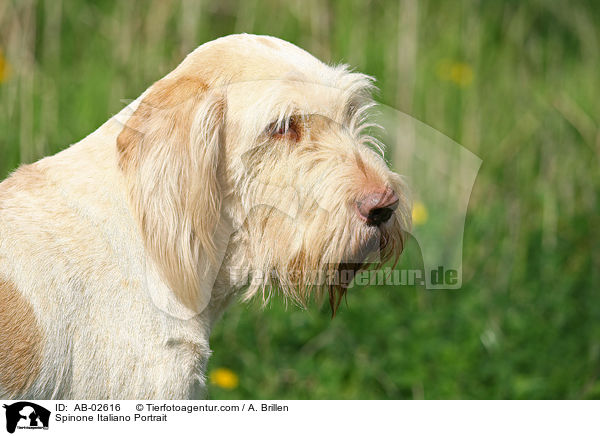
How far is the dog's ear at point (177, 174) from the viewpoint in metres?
2.50

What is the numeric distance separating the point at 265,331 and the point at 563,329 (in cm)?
183

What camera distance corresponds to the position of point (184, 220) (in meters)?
2.54

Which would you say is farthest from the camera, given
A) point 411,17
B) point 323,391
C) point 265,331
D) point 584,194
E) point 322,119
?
point 584,194

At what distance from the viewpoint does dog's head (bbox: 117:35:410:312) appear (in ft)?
8.25

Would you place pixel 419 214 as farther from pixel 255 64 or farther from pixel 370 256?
pixel 255 64

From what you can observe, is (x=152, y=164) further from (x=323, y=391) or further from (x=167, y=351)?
(x=323, y=391)

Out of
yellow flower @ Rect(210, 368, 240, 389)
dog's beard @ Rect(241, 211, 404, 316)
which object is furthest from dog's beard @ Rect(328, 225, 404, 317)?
yellow flower @ Rect(210, 368, 240, 389)

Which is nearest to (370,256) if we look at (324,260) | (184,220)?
(324,260)

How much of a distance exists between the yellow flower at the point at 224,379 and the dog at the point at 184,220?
153 cm

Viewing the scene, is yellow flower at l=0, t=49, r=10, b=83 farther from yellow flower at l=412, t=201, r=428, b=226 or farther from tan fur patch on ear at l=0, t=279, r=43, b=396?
tan fur patch on ear at l=0, t=279, r=43, b=396

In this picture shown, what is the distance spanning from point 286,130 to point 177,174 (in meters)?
0.39
